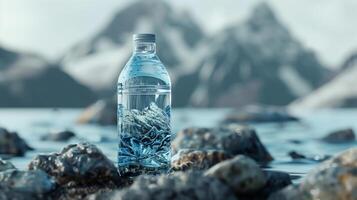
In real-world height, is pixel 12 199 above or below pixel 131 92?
below

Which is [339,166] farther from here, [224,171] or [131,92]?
[131,92]

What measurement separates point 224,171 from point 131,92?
6.50 feet

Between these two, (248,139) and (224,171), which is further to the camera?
(248,139)

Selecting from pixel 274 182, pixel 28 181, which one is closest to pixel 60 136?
pixel 28 181

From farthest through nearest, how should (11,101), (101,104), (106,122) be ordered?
1. (11,101)
2. (101,104)
3. (106,122)

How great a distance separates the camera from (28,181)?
6.29 meters

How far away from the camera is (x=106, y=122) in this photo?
3838 centimetres

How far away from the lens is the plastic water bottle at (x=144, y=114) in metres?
7.56

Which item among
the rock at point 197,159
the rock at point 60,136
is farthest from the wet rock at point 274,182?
the rock at point 60,136

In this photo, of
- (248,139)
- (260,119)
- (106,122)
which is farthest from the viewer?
(260,119)

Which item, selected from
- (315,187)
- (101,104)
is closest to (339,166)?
(315,187)

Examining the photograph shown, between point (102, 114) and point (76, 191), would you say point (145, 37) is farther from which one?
point (102, 114)

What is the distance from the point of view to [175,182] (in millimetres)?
5648

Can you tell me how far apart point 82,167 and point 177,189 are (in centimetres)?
198
